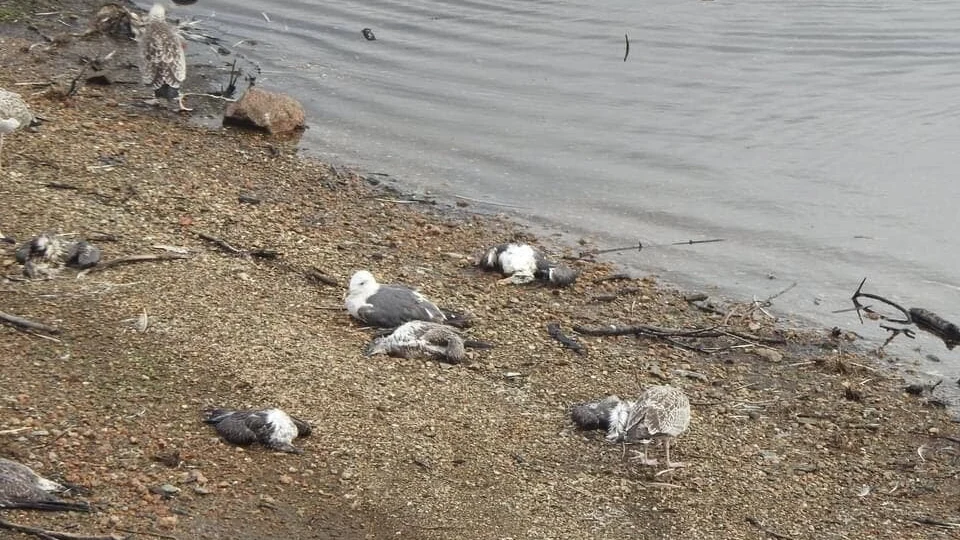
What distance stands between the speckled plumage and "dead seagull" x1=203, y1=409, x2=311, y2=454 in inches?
249

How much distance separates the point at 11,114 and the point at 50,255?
7.03ft

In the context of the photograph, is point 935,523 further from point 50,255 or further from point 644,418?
point 50,255

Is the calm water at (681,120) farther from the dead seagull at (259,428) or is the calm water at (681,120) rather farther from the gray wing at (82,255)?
the dead seagull at (259,428)

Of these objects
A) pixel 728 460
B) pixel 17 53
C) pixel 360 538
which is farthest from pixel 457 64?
pixel 360 538

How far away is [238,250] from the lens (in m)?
7.56

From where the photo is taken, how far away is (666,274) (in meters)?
9.30

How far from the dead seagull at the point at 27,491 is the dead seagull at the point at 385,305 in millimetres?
2562

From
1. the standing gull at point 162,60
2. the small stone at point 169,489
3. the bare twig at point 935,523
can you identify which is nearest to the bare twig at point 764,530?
the bare twig at point 935,523

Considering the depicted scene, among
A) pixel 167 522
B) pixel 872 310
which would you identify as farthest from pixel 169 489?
pixel 872 310

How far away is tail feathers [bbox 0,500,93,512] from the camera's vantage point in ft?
14.4

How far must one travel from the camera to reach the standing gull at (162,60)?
1081 centimetres

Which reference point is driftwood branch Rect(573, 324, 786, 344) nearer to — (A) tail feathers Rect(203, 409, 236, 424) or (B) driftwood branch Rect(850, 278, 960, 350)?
(B) driftwood branch Rect(850, 278, 960, 350)

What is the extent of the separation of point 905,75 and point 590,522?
11017 millimetres

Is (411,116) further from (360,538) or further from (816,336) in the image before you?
(360,538)
